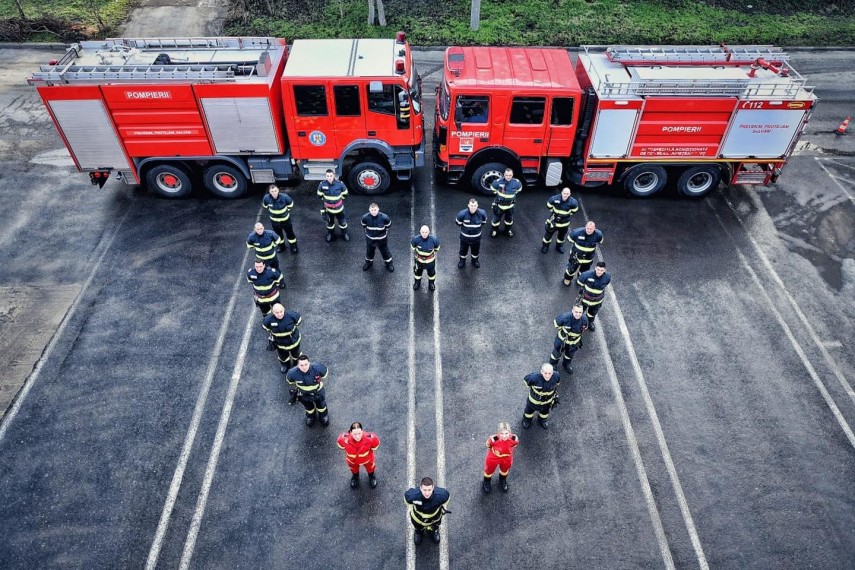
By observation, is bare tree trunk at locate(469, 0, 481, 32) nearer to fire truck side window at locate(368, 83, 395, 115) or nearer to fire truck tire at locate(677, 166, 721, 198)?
fire truck side window at locate(368, 83, 395, 115)

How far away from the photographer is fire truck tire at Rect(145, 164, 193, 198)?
12562 millimetres

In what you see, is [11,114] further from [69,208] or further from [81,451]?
[81,451]

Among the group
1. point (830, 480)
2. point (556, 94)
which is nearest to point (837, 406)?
point (830, 480)

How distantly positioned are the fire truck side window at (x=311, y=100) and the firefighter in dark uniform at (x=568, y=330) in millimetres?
6506

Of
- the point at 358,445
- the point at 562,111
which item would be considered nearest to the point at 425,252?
the point at 358,445

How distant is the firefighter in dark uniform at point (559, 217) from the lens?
11.0 meters

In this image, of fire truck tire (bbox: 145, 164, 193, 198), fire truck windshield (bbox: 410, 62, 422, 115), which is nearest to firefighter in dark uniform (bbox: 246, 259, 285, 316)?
fire truck tire (bbox: 145, 164, 193, 198)

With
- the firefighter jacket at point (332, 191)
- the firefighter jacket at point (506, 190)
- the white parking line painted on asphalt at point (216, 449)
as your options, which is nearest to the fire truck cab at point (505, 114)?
the firefighter jacket at point (506, 190)

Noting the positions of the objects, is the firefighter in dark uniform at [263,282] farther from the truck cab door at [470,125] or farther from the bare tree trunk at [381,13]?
the bare tree trunk at [381,13]

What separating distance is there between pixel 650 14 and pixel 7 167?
2018 cm

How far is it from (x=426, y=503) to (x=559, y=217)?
644cm

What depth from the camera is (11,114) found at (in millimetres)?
15758

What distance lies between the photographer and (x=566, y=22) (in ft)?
64.7

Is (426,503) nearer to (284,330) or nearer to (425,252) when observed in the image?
(284,330)
